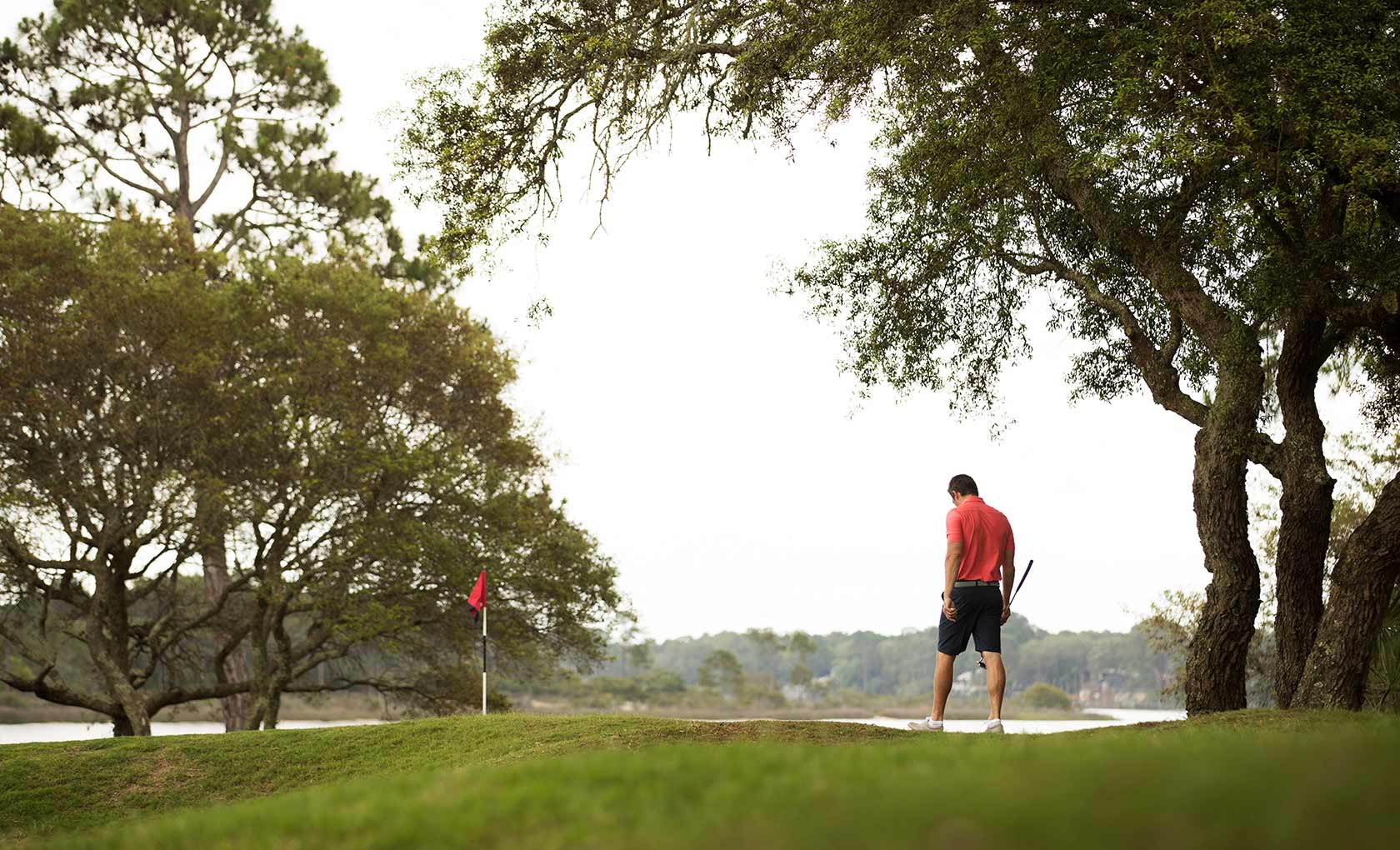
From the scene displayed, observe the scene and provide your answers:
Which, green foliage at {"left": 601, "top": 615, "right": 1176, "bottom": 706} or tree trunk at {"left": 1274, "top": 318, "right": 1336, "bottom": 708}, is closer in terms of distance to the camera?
tree trunk at {"left": 1274, "top": 318, "right": 1336, "bottom": 708}

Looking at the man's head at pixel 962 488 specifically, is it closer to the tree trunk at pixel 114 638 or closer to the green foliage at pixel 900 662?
the tree trunk at pixel 114 638

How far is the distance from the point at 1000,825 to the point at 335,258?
2613cm

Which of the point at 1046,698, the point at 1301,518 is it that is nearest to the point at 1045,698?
the point at 1046,698

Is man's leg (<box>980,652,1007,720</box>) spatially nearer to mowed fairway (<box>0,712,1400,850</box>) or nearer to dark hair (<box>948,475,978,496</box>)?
dark hair (<box>948,475,978,496</box>)

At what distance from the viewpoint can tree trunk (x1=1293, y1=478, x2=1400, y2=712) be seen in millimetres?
13461

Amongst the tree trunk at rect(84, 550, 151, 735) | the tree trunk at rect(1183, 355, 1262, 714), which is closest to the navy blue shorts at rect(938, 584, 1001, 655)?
the tree trunk at rect(1183, 355, 1262, 714)

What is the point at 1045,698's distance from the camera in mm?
69125

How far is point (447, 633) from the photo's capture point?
2661cm

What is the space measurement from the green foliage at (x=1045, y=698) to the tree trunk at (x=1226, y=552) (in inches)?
2171

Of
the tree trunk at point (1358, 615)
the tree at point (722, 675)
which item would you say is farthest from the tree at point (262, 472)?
the tree at point (722, 675)

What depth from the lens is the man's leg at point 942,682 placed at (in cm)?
1179

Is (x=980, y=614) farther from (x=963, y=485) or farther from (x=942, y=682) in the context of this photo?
(x=963, y=485)

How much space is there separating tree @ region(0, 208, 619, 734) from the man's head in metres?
14.7

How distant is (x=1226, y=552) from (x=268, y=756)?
484 inches
